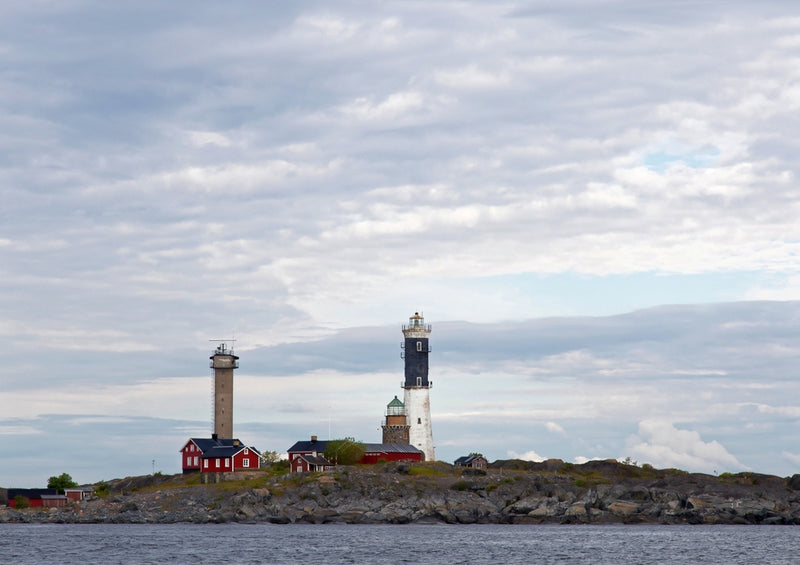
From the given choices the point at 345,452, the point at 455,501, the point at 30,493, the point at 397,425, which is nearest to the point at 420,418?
the point at 397,425

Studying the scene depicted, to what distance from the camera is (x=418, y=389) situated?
118688 mm

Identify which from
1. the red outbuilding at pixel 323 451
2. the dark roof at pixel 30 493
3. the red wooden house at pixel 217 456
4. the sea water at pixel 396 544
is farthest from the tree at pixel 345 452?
the dark roof at pixel 30 493

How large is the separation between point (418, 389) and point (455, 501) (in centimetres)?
2275

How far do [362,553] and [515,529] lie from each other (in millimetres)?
27563

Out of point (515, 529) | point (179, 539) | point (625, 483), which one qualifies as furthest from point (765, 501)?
point (179, 539)

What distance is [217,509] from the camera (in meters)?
98.8

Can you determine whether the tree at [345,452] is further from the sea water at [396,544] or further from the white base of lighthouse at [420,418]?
the sea water at [396,544]

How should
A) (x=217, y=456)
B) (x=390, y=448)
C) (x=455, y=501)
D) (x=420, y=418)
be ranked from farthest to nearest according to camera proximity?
(x=420, y=418) → (x=390, y=448) → (x=217, y=456) → (x=455, y=501)

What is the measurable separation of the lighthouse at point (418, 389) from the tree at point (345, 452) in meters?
7.34

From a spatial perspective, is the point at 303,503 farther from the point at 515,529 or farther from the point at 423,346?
the point at 423,346

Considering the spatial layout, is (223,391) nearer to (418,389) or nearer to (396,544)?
(418,389)

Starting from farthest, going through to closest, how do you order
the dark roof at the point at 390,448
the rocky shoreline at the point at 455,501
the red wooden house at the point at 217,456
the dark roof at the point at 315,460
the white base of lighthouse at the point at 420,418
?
the white base of lighthouse at the point at 420,418 < the dark roof at the point at 390,448 < the dark roof at the point at 315,460 < the red wooden house at the point at 217,456 < the rocky shoreline at the point at 455,501

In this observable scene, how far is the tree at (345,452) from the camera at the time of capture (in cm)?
11381

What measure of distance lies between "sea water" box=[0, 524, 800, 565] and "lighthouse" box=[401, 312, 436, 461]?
23296 millimetres
